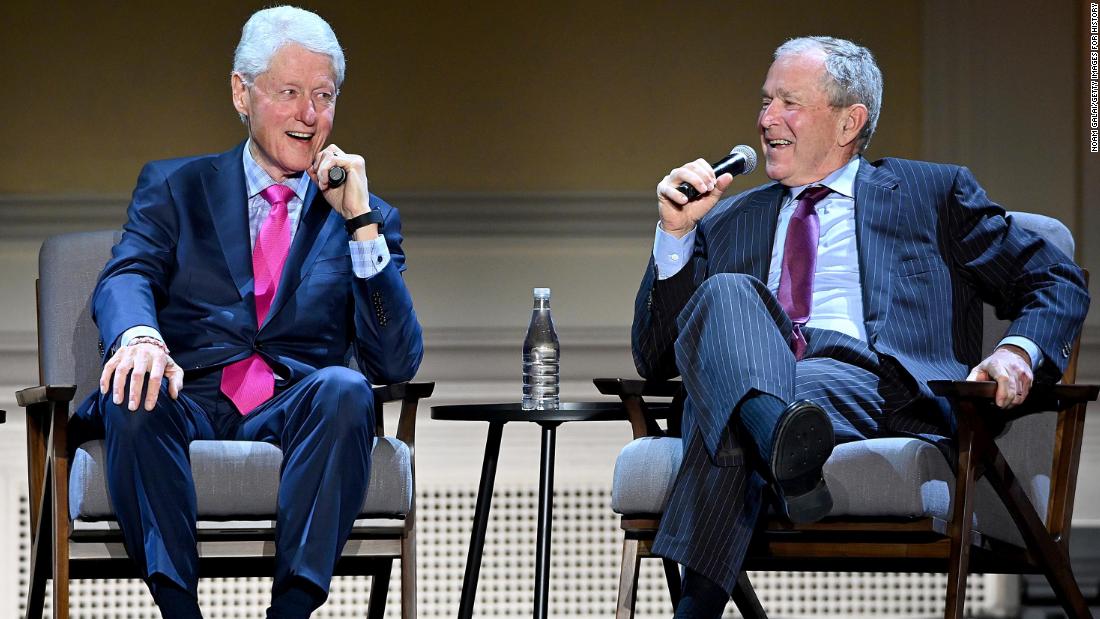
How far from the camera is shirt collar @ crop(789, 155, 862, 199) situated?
2826 mm

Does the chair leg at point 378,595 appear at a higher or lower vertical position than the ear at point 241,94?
lower

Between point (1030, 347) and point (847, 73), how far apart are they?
0.73 meters

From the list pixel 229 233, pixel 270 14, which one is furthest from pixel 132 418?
pixel 270 14

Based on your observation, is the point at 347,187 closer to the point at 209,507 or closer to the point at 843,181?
the point at 209,507

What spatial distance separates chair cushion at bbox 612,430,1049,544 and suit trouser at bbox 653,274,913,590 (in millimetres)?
49

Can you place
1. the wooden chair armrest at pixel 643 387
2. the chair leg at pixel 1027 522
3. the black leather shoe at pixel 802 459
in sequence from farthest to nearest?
the wooden chair armrest at pixel 643 387
the chair leg at pixel 1027 522
the black leather shoe at pixel 802 459

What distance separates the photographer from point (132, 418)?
2256 mm

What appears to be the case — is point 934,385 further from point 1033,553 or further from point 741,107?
point 741,107

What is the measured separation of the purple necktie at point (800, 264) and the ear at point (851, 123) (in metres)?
0.12

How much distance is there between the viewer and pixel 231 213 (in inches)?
106

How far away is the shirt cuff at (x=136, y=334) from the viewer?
236 cm

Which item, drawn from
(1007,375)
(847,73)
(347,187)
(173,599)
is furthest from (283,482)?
(847,73)

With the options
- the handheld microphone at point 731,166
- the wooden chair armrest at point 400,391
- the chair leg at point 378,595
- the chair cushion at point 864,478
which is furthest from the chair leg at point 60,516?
the handheld microphone at point 731,166

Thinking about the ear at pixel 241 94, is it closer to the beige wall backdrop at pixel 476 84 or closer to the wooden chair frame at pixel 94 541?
the wooden chair frame at pixel 94 541
